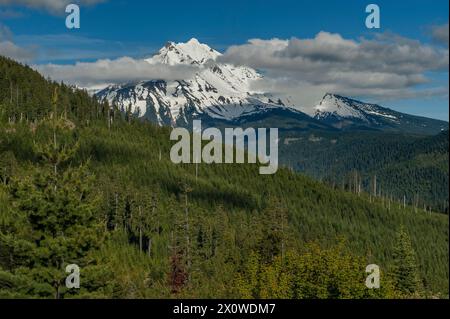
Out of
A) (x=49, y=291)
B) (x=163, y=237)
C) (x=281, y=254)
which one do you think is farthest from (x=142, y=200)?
(x=49, y=291)

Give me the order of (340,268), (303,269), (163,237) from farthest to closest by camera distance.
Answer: (163,237), (303,269), (340,268)

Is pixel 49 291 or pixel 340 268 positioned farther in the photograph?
pixel 340 268

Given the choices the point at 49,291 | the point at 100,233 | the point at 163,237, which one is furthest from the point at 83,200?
the point at 163,237

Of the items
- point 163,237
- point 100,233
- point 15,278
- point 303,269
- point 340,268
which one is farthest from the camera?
point 163,237

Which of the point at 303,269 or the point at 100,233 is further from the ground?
the point at 100,233

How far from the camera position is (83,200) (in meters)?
38.5

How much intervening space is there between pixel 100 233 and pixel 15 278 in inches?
249

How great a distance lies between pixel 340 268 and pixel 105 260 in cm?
1882

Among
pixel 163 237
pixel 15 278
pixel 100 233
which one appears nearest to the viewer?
pixel 15 278
